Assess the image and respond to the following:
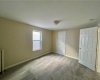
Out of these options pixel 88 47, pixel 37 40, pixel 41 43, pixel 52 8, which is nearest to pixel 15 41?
pixel 37 40

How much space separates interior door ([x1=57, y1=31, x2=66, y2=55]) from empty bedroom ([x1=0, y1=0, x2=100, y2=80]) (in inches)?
18.0

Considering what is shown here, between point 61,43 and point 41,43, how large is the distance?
1.76 m

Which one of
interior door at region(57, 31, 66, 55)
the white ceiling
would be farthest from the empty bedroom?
interior door at region(57, 31, 66, 55)

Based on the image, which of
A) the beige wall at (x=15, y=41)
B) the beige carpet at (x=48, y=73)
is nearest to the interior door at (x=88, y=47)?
the beige carpet at (x=48, y=73)

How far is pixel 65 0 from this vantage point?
140 centimetres

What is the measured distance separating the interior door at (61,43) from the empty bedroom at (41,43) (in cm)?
46

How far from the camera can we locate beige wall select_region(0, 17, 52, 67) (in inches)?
112

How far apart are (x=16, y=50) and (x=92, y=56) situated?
3720mm

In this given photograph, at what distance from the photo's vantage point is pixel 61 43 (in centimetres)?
577

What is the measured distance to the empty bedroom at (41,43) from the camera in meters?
2.15

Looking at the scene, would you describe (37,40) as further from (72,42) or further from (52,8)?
(52,8)

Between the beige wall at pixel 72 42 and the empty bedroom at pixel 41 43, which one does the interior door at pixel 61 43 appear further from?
the empty bedroom at pixel 41 43

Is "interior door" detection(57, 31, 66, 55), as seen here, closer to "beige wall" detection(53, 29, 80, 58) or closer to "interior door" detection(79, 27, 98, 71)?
"beige wall" detection(53, 29, 80, 58)

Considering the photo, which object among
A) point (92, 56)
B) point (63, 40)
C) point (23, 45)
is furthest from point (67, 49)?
point (23, 45)
